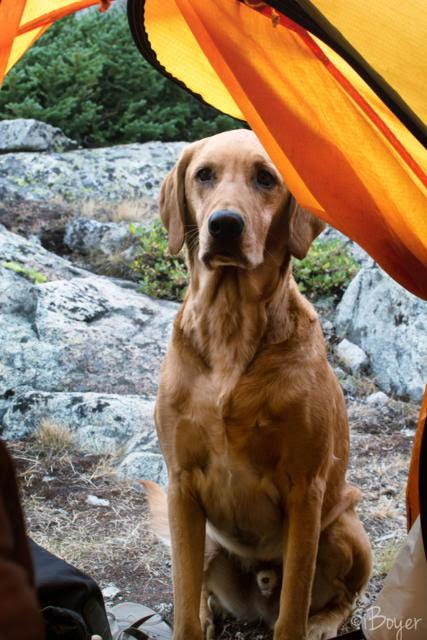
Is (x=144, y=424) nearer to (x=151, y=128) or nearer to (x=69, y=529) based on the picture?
(x=69, y=529)

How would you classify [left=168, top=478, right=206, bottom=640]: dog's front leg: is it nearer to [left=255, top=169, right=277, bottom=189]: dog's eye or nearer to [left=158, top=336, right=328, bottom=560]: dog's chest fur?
[left=158, top=336, right=328, bottom=560]: dog's chest fur

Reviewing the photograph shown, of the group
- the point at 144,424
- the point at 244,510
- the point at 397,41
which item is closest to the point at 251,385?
the point at 244,510

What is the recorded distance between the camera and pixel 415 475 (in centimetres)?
255

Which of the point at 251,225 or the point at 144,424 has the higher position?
the point at 251,225

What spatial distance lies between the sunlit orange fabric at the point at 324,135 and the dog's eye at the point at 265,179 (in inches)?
13.0

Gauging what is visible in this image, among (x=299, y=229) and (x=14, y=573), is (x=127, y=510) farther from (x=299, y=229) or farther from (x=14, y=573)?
(x=14, y=573)

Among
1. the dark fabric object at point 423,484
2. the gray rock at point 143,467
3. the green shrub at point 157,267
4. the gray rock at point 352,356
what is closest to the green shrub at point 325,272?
the gray rock at point 352,356

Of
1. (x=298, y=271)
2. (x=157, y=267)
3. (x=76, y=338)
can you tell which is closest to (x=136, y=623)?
(x=76, y=338)

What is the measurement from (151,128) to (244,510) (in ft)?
19.7

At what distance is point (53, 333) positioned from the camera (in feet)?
16.8

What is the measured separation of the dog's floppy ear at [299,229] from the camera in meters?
2.71

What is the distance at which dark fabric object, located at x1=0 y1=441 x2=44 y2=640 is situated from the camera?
1186mm

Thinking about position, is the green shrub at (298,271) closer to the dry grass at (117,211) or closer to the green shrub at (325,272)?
the green shrub at (325,272)

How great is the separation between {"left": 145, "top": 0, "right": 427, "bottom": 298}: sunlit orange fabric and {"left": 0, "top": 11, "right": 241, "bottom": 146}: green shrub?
18.9 ft
